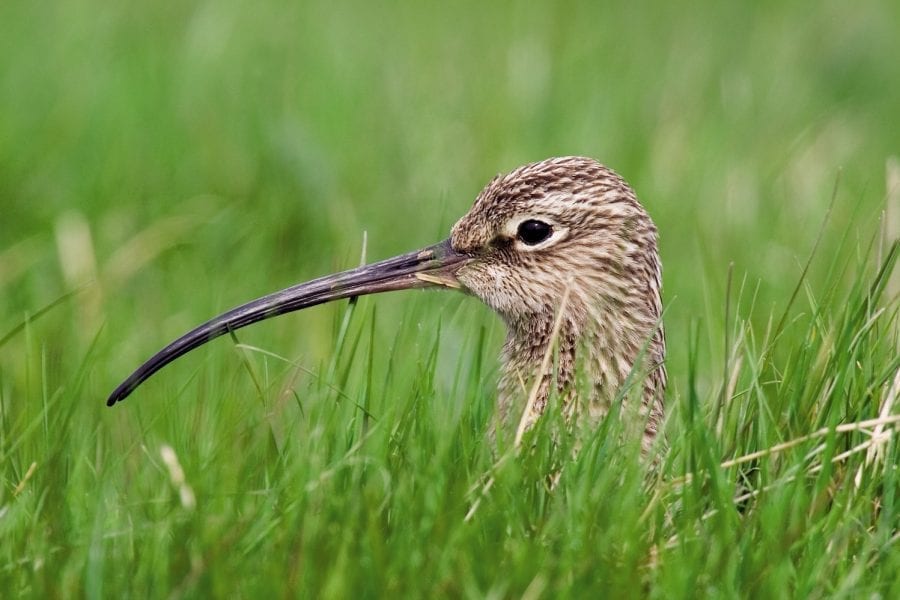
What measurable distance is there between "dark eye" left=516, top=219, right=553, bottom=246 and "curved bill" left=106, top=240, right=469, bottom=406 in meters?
0.21

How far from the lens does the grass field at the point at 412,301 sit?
11.3 ft

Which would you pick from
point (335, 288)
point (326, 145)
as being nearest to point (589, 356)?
point (335, 288)

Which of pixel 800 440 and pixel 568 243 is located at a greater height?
pixel 568 243

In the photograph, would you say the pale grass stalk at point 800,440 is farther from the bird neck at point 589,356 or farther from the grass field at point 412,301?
the bird neck at point 589,356

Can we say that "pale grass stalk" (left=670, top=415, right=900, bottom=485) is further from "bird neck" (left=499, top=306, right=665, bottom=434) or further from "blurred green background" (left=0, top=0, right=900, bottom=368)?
"blurred green background" (left=0, top=0, right=900, bottom=368)

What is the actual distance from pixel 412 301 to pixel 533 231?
105 cm

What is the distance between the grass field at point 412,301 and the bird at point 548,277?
126mm

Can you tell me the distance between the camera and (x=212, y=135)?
26.1 ft

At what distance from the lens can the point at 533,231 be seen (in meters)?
4.96

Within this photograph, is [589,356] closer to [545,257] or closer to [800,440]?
[545,257]

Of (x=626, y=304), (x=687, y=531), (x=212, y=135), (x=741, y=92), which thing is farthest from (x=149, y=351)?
(x=741, y=92)

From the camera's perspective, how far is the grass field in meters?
3.46

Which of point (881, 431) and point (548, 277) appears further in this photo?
point (548, 277)

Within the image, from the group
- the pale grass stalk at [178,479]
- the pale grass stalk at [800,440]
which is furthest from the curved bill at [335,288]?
the pale grass stalk at [800,440]
